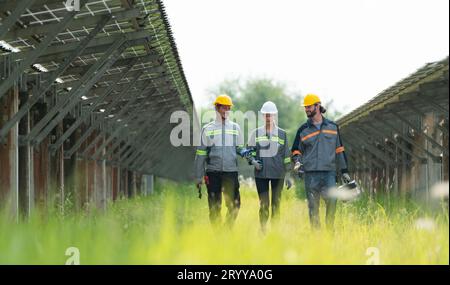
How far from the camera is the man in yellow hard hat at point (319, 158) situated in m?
8.88

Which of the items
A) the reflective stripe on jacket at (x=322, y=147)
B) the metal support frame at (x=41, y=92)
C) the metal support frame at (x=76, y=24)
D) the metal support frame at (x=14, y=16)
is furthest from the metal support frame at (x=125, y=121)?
the metal support frame at (x=14, y=16)

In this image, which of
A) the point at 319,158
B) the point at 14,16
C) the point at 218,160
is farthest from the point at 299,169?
the point at 14,16

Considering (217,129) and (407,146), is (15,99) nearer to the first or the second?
(217,129)

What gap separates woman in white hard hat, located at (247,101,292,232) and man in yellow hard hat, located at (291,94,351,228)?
0.63 meters

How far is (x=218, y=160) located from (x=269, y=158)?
63 centimetres

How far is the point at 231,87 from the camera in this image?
84.2 meters

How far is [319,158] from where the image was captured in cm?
888

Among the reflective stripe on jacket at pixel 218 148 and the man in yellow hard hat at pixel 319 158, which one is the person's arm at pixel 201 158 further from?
the man in yellow hard hat at pixel 319 158

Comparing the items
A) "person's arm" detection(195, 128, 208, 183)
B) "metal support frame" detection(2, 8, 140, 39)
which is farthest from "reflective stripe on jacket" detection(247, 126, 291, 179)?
"metal support frame" detection(2, 8, 140, 39)

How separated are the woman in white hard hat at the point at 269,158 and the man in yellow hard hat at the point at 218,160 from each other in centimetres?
24

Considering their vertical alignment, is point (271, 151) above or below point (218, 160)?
above

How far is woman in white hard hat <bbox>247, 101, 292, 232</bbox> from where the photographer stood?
966cm

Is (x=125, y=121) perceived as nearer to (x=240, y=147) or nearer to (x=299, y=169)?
(x=240, y=147)
